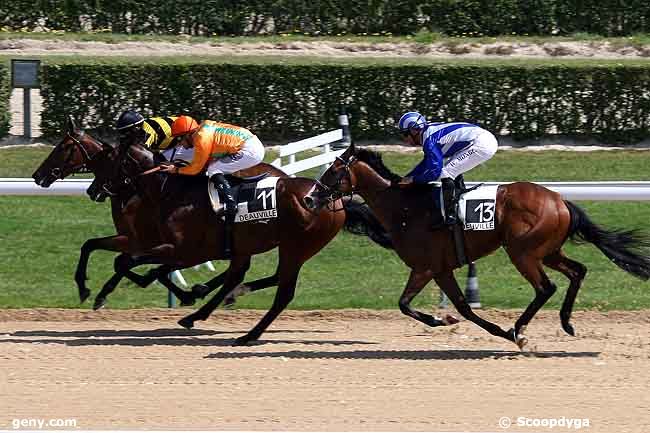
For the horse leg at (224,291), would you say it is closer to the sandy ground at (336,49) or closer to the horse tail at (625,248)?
the horse tail at (625,248)

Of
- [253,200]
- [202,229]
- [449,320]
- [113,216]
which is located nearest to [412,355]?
[449,320]

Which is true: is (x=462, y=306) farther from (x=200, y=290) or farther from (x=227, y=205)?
(x=200, y=290)

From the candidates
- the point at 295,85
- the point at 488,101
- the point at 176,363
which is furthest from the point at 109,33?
the point at 176,363

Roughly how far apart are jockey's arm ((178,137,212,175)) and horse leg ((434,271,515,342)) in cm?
193

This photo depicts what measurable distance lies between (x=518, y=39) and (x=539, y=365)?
12.1 meters

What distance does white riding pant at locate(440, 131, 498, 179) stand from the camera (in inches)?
393

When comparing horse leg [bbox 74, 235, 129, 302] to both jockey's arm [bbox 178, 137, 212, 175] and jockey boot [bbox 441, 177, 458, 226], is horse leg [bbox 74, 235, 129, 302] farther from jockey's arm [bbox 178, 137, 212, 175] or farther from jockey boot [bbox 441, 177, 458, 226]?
jockey boot [bbox 441, 177, 458, 226]

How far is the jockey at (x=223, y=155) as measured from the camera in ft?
34.1

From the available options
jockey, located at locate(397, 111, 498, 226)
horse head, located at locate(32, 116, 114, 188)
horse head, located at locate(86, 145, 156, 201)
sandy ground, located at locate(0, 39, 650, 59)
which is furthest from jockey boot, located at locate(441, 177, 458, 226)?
sandy ground, located at locate(0, 39, 650, 59)

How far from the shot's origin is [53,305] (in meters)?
11.7

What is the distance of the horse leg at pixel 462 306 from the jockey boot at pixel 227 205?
5.23 feet

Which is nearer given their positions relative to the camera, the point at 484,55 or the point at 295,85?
the point at 295,85

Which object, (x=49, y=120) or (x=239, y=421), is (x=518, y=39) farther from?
(x=239, y=421)

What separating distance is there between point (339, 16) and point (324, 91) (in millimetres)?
4705
